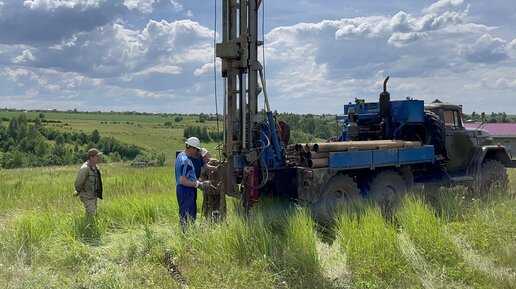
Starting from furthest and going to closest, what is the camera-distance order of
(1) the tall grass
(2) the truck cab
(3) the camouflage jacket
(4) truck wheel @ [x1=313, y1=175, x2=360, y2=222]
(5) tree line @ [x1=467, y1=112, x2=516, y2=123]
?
(5) tree line @ [x1=467, y1=112, x2=516, y2=123] < (2) the truck cab < (4) truck wheel @ [x1=313, y1=175, x2=360, y2=222] < (3) the camouflage jacket < (1) the tall grass

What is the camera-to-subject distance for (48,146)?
257ft

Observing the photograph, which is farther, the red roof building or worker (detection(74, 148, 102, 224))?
the red roof building

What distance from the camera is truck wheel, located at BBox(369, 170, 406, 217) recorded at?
9.76 metres

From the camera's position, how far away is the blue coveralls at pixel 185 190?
7.70 metres

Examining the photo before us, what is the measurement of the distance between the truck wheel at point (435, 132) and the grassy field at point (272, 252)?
3.21m

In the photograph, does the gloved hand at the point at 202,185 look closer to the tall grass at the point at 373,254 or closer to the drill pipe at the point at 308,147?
the drill pipe at the point at 308,147

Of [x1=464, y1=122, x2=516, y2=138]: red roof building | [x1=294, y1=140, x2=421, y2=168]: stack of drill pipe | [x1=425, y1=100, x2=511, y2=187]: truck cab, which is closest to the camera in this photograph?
[x1=294, y1=140, x2=421, y2=168]: stack of drill pipe

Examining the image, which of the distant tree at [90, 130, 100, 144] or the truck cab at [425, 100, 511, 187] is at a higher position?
the truck cab at [425, 100, 511, 187]

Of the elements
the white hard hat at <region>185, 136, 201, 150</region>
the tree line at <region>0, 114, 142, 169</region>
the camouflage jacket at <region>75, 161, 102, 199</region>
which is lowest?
the tree line at <region>0, 114, 142, 169</region>

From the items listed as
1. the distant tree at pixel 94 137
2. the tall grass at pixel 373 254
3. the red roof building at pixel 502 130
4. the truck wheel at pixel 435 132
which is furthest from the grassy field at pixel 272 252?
the distant tree at pixel 94 137

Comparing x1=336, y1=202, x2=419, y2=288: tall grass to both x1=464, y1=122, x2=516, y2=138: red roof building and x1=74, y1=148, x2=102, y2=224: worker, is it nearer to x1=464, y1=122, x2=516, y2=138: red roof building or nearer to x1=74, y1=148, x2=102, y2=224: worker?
x1=74, y1=148, x2=102, y2=224: worker

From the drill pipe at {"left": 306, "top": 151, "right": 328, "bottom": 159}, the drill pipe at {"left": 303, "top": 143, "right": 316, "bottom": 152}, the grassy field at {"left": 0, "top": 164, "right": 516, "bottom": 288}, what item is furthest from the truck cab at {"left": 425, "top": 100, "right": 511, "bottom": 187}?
the drill pipe at {"left": 303, "top": 143, "right": 316, "bottom": 152}

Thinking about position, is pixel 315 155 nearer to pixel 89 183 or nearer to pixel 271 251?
pixel 271 251

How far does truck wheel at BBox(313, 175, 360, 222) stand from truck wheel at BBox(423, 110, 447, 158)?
10.0 feet
